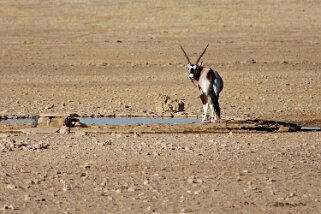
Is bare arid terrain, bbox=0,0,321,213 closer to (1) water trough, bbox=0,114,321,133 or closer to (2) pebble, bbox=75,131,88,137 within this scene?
(2) pebble, bbox=75,131,88,137

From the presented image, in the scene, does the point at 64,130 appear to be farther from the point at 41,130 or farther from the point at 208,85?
the point at 208,85

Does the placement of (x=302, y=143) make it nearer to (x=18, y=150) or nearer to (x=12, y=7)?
(x=18, y=150)

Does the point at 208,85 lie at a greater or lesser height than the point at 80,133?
greater

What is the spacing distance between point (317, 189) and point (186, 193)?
49.3 inches

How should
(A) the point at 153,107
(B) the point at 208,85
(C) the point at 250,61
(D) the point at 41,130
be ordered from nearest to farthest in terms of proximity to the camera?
(D) the point at 41,130 → (B) the point at 208,85 → (A) the point at 153,107 → (C) the point at 250,61

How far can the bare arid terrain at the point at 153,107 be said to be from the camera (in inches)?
401

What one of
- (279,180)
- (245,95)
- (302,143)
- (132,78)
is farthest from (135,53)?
(279,180)

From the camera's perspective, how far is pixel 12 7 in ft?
168

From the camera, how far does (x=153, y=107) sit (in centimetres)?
1908

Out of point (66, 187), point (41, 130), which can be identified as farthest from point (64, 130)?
point (66, 187)

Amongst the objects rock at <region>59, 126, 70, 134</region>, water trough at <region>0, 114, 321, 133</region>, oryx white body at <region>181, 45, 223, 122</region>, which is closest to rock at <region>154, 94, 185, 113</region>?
water trough at <region>0, 114, 321, 133</region>

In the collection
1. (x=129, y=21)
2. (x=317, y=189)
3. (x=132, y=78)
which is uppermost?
(x=129, y=21)

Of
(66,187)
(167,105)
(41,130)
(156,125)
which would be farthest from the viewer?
Answer: (167,105)

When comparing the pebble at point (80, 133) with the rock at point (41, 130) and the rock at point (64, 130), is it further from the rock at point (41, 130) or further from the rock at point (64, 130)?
the rock at point (41, 130)
